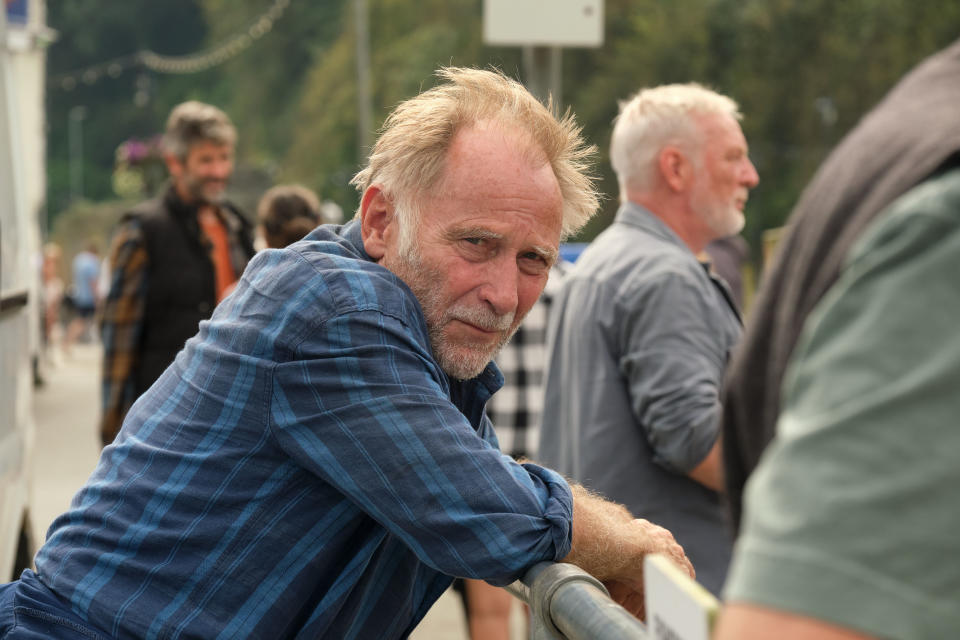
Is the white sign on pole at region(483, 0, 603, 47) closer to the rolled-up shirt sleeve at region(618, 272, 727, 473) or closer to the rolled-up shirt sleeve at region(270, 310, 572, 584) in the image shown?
the rolled-up shirt sleeve at region(618, 272, 727, 473)

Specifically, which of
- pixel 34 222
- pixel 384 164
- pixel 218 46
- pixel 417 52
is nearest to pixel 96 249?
pixel 34 222

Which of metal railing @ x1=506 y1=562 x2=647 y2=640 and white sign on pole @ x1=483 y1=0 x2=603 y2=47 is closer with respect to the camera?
metal railing @ x1=506 y1=562 x2=647 y2=640

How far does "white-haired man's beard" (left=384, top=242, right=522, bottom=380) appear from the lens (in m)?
2.29

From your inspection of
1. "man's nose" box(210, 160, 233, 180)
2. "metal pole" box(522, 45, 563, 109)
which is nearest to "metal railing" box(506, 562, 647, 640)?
"metal pole" box(522, 45, 563, 109)

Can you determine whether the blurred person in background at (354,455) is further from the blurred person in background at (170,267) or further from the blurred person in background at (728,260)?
the blurred person in background at (728,260)

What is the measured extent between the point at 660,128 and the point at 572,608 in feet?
9.22

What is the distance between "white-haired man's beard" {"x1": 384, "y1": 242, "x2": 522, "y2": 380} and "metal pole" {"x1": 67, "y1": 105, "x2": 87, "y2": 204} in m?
79.3

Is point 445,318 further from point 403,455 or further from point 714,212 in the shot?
point 714,212

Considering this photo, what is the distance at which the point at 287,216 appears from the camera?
19.7ft

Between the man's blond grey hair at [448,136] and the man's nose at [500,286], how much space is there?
0.15m

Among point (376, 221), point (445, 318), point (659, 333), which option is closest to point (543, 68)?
point (659, 333)

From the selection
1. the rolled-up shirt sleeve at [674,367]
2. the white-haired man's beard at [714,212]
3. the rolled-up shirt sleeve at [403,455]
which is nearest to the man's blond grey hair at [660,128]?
the white-haired man's beard at [714,212]

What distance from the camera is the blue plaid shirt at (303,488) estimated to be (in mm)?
2020

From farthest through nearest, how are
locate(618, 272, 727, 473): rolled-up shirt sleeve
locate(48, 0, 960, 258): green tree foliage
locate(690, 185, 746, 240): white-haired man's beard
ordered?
locate(48, 0, 960, 258): green tree foliage, locate(690, 185, 746, 240): white-haired man's beard, locate(618, 272, 727, 473): rolled-up shirt sleeve
